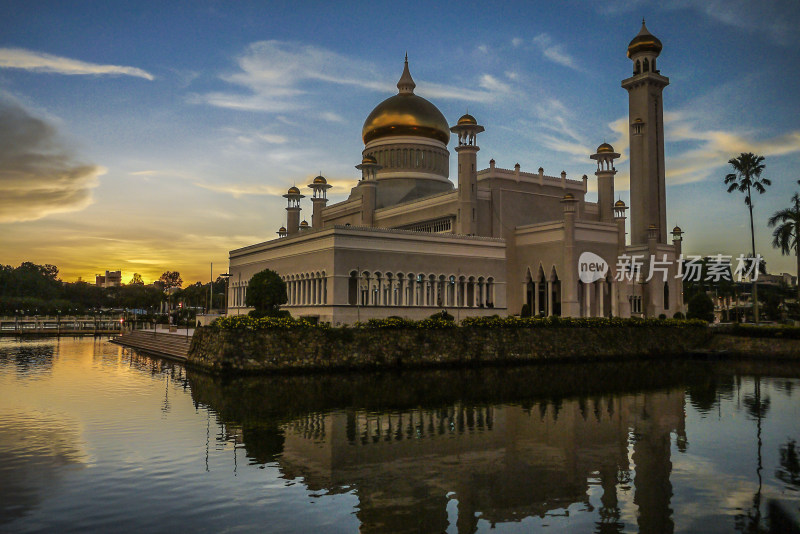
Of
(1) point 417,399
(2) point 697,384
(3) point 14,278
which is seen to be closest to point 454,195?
(2) point 697,384

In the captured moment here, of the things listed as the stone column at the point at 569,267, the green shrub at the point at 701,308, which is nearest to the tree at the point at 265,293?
the stone column at the point at 569,267

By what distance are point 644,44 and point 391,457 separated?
48713 millimetres

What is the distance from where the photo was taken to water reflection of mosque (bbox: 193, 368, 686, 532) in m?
9.25

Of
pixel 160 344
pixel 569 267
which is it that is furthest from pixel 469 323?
pixel 160 344

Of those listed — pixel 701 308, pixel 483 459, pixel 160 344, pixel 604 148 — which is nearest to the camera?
pixel 483 459

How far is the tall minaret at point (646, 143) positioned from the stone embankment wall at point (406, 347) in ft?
51.6

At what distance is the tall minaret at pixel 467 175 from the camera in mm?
39594

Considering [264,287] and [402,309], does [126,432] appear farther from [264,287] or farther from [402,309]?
[402,309]

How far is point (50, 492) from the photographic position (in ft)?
32.5

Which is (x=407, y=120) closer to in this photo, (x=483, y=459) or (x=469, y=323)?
(x=469, y=323)

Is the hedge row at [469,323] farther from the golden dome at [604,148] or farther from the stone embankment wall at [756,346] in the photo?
the golden dome at [604,148]

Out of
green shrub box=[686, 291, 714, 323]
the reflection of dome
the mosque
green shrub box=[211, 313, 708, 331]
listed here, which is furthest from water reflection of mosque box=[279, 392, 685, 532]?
the reflection of dome

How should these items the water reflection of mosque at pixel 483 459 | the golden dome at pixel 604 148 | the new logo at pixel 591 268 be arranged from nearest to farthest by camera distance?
the water reflection of mosque at pixel 483 459
the new logo at pixel 591 268
the golden dome at pixel 604 148

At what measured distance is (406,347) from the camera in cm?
2861
